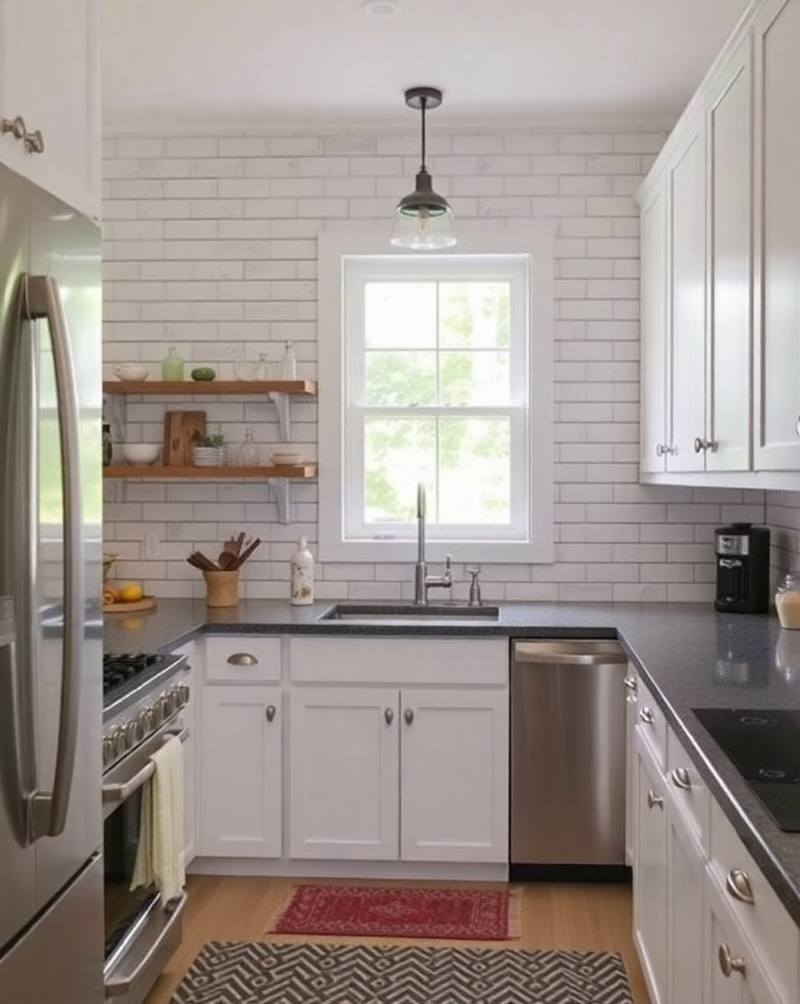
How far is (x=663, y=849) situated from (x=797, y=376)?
3.53 feet

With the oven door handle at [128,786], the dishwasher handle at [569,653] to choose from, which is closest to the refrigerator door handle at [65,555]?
the oven door handle at [128,786]

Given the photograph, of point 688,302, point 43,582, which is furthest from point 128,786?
point 688,302

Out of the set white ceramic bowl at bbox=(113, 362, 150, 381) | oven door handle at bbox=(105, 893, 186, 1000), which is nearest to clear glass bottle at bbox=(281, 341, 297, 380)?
white ceramic bowl at bbox=(113, 362, 150, 381)

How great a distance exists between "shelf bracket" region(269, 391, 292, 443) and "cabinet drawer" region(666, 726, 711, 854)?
225cm

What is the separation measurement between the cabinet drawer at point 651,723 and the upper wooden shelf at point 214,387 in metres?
1.76

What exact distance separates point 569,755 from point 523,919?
0.54 m

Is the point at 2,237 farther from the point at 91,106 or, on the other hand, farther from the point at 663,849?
the point at 663,849

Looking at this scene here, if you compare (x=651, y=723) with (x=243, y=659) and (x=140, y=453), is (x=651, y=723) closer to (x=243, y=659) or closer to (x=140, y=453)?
(x=243, y=659)

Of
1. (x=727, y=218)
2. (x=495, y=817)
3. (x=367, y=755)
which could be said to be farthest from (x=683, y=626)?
(x=727, y=218)

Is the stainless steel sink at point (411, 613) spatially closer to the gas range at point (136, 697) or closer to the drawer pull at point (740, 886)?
the gas range at point (136, 697)

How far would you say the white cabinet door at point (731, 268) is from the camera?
8.52 ft

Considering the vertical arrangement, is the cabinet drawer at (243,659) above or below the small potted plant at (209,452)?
below

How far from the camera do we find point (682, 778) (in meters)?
2.15

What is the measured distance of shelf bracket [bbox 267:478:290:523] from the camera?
4.24 m
